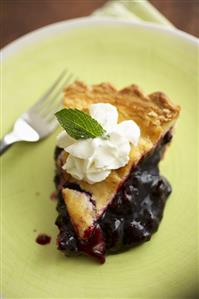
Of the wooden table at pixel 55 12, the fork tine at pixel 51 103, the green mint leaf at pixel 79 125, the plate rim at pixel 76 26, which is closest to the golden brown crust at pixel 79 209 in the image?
the green mint leaf at pixel 79 125

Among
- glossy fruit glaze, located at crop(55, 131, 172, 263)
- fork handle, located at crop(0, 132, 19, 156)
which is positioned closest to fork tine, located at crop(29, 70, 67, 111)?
fork handle, located at crop(0, 132, 19, 156)

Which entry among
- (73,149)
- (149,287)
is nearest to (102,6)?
(73,149)

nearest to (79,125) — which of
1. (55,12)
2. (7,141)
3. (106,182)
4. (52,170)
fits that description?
(106,182)

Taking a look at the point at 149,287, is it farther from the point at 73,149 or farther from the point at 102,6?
the point at 102,6

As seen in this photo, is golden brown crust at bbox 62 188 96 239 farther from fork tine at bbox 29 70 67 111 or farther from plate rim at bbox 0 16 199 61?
plate rim at bbox 0 16 199 61

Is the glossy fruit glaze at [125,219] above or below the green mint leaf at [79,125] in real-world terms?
below

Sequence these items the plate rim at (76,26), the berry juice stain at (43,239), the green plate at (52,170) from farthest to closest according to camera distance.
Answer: the plate rim at (76,26) < the berry juice stain at (43,239) < the green plate at (52,170)

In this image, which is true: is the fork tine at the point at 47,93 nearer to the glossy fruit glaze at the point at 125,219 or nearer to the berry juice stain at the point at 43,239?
the glossy fruit glaze at the point at 125,219
